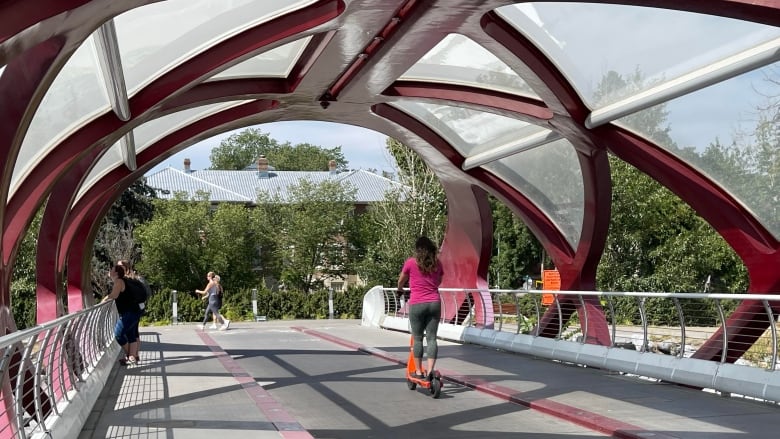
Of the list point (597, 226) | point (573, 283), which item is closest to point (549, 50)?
point (597, 226)

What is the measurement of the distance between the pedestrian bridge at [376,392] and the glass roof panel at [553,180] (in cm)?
410

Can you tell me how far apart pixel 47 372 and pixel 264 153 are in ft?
285

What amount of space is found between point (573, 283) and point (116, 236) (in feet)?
106

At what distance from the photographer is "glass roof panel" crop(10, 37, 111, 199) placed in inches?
473

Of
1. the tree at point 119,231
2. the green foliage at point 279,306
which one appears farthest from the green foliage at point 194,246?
the green foliage at point 279,306

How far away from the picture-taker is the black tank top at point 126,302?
1427cm

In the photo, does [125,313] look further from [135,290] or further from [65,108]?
[65,108]

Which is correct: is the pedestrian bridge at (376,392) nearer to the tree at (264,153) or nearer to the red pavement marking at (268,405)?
the red pavement marking at (268,405)

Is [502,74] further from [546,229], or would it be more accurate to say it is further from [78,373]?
[78,373]

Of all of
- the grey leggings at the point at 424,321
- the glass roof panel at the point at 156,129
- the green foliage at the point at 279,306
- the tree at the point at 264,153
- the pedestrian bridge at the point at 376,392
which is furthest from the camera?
the tree at the point at 264,153

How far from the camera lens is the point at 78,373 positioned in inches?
388

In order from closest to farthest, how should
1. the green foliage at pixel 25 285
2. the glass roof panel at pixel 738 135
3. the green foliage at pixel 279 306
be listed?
1. the glass roof panel at pixel 738 135
2. the green foliage at pixel 279 306
3. the green foliage at pixel 25 285

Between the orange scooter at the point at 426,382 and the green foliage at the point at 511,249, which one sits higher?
the green foliage at the point at 511,249

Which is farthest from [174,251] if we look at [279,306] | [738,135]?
[738,135]
